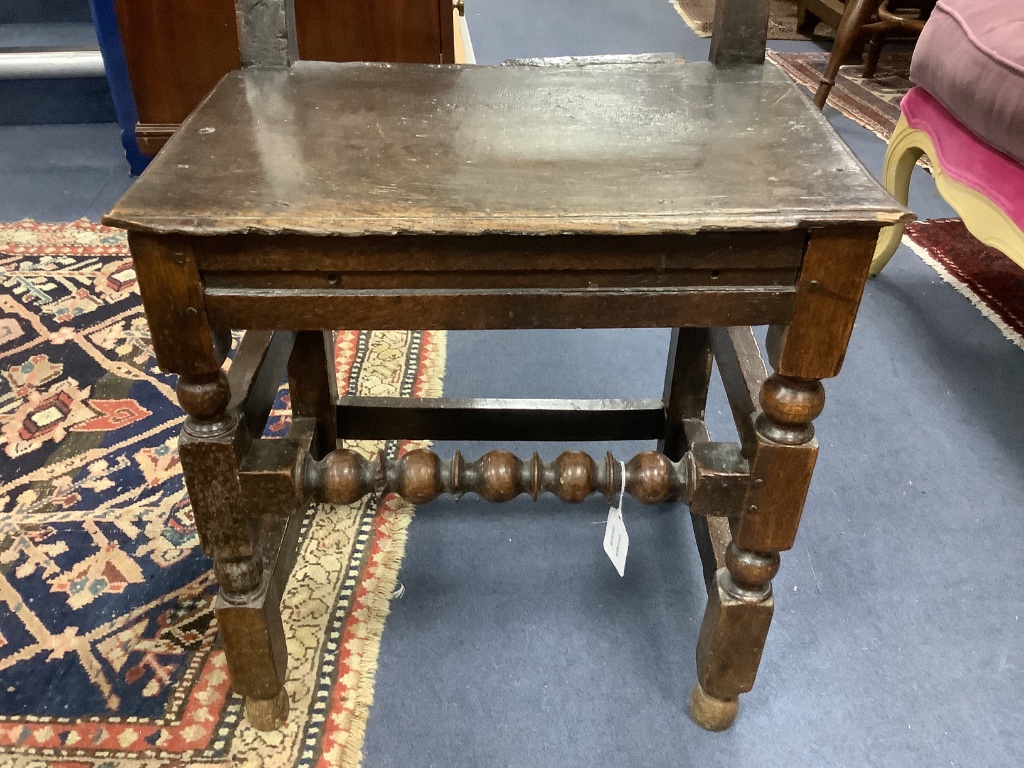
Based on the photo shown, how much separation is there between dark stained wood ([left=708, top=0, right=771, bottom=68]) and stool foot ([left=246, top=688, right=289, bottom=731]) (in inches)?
33.1

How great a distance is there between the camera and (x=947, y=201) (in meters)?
1.50

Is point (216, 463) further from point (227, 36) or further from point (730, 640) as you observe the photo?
point (227, 36)

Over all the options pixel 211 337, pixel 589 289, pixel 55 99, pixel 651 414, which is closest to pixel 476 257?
pixel 589 289

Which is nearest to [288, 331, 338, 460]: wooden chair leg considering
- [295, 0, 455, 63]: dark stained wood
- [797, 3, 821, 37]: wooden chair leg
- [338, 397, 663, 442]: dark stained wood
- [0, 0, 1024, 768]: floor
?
[338, 397, 663, 442]: dark stained wood

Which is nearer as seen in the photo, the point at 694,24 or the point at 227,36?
the point at 227,36

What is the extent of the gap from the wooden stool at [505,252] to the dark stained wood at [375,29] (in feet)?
3.06

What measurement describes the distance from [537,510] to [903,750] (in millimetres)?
533

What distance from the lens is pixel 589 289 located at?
648 mm

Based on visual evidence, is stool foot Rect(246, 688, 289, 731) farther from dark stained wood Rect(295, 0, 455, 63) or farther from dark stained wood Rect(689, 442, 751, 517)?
dark stained wood Rect(295, 0, 455, 63)

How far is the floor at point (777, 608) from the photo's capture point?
3.00 ft

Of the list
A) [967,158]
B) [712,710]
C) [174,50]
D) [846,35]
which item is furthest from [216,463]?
[846,35]

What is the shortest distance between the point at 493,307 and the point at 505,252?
0.16ft

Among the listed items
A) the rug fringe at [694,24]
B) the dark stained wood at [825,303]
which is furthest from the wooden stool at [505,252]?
the rug fringe at [694,24]

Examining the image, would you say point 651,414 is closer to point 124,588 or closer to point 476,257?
point 476,257
